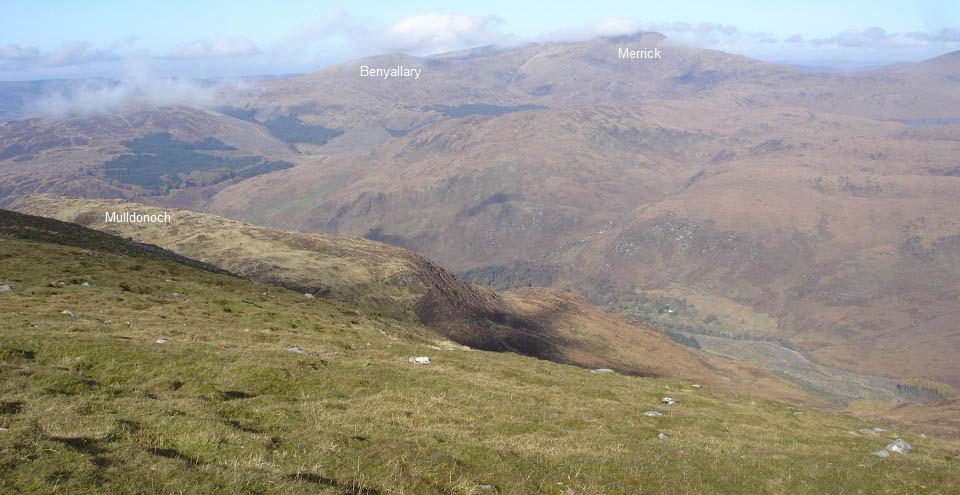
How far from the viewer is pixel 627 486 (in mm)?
23906

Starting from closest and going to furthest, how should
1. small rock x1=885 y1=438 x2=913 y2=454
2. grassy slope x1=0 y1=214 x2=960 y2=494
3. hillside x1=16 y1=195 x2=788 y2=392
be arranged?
1. grassy slope x1=0 y1=214 x2=960 y2=494
2. small rock x1=885 y1=438 x2=913 y2=454
3. hillside x1=16 y1=195 x2=788 y2=392

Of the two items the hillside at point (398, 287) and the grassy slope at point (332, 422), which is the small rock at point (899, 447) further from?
the hillside at point (398, 287)

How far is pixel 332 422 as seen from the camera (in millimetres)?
26719

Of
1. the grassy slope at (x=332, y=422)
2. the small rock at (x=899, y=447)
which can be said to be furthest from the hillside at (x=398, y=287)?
the small rock at (x=899, y=447)

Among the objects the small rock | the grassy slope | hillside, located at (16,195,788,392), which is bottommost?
hillside, located at (16,195,788,392)

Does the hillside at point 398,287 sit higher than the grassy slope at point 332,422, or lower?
lower

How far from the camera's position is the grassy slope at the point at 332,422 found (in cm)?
1856

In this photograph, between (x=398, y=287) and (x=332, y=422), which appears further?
(x=398, y=287)

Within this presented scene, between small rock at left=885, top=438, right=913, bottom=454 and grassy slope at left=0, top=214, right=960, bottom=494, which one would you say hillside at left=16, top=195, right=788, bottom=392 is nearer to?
grassy slope at left=0, top=214, right=960, bottom=494

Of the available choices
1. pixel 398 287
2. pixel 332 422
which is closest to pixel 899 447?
pixel 332 422

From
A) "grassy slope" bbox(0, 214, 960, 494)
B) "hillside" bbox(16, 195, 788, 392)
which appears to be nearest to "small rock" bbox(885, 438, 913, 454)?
"grassy slope" bbox(0, 214, 960, 494)

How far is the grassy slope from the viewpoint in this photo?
18.6 m

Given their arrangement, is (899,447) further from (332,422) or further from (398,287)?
(398,287)

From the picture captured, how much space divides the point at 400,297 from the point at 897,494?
4738 inches
